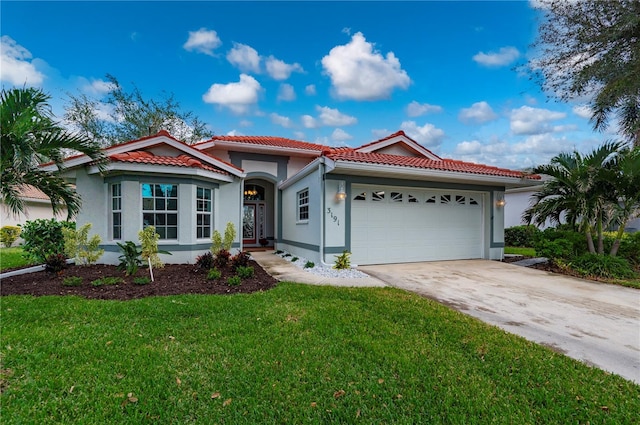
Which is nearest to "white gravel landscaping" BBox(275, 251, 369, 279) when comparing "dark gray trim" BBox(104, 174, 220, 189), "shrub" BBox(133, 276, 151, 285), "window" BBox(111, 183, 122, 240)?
"shrub" BBox(133, 276, 151, 285)

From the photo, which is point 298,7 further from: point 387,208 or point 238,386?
point 238,386

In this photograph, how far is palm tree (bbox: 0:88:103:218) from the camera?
489 cm

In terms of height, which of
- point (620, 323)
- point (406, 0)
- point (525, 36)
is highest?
point (525, 36)

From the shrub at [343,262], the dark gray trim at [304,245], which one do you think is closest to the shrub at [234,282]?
the shrub at [343,262]

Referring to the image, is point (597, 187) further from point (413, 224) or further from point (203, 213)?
point (203, 213)

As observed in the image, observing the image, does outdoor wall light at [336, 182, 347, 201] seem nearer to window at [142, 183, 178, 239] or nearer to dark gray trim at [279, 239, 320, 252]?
dark gray trim at [279, 239, 320, 252]

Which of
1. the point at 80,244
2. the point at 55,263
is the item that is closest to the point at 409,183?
the point at 80,244

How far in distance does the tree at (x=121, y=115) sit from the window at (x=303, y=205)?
17526 millimetres

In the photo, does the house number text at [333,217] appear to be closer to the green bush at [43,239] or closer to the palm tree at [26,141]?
the palm tree at [26,141]

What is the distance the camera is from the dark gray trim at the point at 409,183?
29.9 ft

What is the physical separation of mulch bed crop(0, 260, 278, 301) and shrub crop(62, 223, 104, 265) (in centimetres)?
38

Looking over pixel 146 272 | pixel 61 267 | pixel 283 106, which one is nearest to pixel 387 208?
pixel 146 272

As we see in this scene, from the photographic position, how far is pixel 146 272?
25.1 ft

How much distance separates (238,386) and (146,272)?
6081 millimetres
